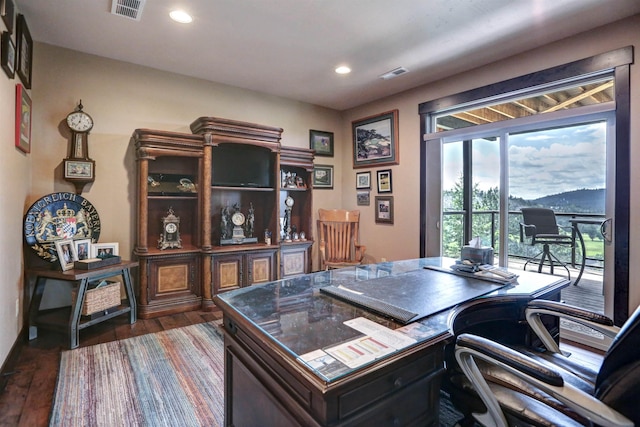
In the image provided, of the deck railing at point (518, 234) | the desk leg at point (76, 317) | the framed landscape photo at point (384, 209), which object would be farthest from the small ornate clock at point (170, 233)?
the deck railing at point (518, 234)

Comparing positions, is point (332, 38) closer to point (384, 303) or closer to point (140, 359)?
point (384, 303)

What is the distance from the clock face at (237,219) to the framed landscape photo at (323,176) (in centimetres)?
139

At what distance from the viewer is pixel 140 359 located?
2.49m

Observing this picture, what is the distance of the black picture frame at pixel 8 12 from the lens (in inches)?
80.3

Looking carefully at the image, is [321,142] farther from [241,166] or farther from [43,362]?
[43,362]

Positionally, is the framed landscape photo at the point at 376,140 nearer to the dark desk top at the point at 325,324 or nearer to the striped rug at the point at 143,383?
the dark desk top at the point at 325,324

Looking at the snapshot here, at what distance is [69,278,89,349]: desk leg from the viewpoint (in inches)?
104

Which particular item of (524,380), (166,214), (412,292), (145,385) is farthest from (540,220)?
(166,214)

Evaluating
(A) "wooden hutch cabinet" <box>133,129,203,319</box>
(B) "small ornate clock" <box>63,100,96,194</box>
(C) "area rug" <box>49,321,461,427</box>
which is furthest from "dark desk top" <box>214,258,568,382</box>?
(B) "small ornate clock" <box>63,100,96,194</box>

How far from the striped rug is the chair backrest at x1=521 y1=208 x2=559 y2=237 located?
3450mm

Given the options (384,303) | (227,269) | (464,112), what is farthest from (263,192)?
(384,303)

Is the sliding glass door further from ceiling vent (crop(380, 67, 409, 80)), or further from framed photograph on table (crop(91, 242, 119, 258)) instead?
framed photograph on table (crop(91, 242, 119, 258))

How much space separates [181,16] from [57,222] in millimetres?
2192

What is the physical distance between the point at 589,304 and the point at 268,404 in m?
3.65
